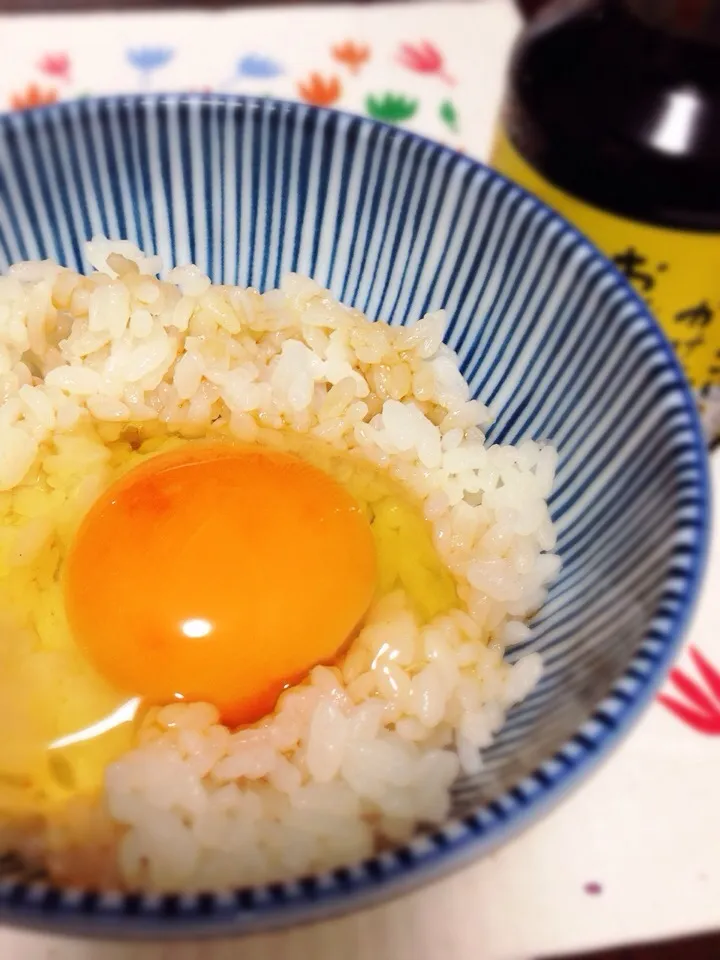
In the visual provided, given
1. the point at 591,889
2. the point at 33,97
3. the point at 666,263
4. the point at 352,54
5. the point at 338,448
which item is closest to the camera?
the point at 591,889

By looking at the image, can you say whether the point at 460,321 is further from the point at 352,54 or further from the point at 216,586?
the point at 352,54

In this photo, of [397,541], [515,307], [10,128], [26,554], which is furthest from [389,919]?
[10,128]

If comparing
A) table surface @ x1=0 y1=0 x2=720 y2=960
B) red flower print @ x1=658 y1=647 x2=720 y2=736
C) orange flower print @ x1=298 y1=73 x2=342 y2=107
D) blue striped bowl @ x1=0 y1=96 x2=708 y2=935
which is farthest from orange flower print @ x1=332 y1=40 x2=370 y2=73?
red flower print @ x1=658 y1=647 x2=720 y2=736

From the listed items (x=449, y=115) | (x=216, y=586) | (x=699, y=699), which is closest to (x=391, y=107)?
(x=449, y=115)

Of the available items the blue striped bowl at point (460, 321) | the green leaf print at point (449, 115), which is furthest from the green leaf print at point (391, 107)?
the blue striped bowl at point (460, 321)

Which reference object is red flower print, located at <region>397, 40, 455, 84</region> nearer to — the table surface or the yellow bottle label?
the yellow bottle label

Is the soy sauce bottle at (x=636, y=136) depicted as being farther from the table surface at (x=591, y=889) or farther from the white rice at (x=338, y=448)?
the table surface at (x=591, y=889)
